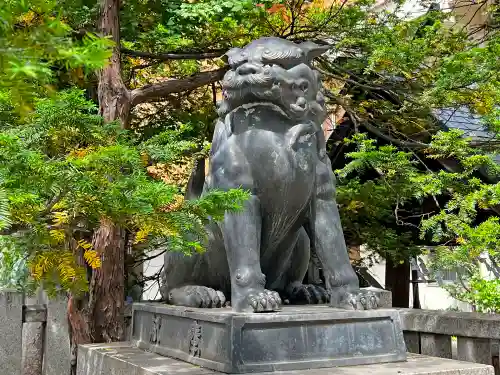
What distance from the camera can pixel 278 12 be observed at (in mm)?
7086

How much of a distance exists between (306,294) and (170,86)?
348cm

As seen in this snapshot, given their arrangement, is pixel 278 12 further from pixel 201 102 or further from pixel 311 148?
pixel 311 148

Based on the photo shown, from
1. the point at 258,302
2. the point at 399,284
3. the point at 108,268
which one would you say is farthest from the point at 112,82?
the point at 399,284

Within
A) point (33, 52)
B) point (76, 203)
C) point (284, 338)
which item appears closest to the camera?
point (33, 52)

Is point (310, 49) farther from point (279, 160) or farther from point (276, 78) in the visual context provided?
point (279, 160)

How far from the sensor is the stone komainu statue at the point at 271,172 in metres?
3.18

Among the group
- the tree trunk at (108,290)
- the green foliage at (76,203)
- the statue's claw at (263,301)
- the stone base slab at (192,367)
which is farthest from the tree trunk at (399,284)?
the green foliage at (76,203)

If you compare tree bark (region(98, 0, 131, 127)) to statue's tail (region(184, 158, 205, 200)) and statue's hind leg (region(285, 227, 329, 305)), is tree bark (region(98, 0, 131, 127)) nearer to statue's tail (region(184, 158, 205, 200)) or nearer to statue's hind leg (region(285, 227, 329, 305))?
statue's tail (region(184, 158, 205, 200))

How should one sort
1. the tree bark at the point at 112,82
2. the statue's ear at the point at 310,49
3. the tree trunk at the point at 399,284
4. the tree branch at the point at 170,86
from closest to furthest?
the statue's ear at the point at 310,49, the tree bark at the point at 112,82, the tree branch at the point at 170,86, the tree trunk at the point at 399,284

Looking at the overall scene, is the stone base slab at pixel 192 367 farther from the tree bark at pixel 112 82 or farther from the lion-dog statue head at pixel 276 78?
the tree bark at pixel 112 82

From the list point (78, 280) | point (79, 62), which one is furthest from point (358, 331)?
point (79, 62)

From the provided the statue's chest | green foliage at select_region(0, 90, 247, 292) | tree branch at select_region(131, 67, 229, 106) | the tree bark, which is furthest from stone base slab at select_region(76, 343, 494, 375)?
tree branch at select_region(131, 67, 229, 106)

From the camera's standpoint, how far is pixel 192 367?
9.59 feet

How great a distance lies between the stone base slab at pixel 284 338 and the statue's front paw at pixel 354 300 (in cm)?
6
